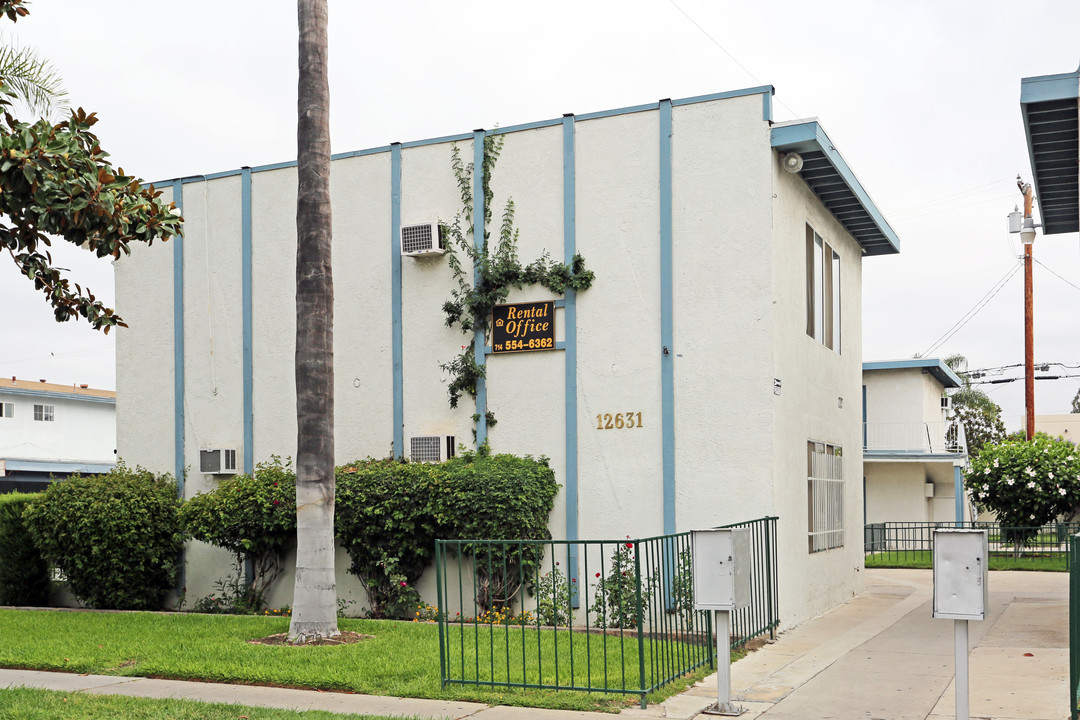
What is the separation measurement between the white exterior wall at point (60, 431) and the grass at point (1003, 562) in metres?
28.3

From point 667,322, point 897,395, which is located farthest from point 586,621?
point 897,395

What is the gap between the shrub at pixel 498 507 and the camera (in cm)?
1238

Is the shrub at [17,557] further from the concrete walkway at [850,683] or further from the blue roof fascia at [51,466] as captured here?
the blue roof fascia at [51,466]

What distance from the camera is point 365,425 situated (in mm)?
14617

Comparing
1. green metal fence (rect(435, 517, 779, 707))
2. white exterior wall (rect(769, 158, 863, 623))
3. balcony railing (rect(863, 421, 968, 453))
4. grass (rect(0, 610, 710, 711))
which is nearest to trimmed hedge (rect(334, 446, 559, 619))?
green metal fence (rect(435, 517, 779, 707))

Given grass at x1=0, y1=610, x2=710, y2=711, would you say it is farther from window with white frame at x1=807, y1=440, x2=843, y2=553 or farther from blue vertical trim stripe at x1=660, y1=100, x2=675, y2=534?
window with white frame at x1=807, y1=440, x2=843, y2=553

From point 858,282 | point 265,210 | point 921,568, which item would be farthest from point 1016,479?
point 265,210

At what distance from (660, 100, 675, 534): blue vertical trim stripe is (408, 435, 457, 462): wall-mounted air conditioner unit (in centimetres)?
299

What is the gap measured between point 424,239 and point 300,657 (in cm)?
610

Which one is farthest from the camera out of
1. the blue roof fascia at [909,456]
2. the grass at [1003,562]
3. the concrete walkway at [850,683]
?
the blue roof fascia at [909,456]

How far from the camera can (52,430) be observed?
4209 centimetres

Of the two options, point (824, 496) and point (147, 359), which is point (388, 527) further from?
point (824, 496)

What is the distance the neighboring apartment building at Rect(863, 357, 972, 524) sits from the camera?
3091 centimetres

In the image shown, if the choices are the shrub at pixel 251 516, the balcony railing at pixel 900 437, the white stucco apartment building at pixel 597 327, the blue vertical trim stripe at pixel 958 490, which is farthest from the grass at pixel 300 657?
the blue vertical trim stripe at pixel 958 490
